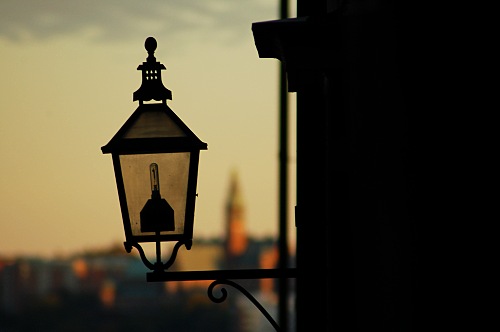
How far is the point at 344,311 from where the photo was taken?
4418mm

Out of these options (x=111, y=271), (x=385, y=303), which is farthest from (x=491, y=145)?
(x=111, y=271)

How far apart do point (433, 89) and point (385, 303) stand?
96 cm

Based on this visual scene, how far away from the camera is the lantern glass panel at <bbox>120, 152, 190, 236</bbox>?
4.59 meters

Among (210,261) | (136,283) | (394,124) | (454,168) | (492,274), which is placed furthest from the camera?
(210,261)

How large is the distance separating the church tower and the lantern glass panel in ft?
309

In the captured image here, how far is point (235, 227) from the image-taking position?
11031 centimetres

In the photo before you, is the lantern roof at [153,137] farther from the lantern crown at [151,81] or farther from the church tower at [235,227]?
the church tower at [235,227]

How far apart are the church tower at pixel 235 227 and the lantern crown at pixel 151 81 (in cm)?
9376

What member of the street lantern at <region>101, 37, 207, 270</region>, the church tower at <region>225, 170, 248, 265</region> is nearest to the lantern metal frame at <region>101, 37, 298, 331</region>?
the street lantern at <region>101, 37, 207, 270</region>

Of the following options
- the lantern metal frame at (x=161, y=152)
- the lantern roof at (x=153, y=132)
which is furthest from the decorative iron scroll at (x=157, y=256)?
the lantern roof at (x=153, y=132)

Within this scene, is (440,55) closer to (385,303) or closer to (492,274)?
(492,274)

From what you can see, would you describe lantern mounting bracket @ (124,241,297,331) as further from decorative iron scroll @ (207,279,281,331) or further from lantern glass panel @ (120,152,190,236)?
lantern glass panel @ (120,152,190,236)

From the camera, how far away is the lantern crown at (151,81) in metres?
4.81

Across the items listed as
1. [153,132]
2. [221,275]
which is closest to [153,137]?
[153,132]
